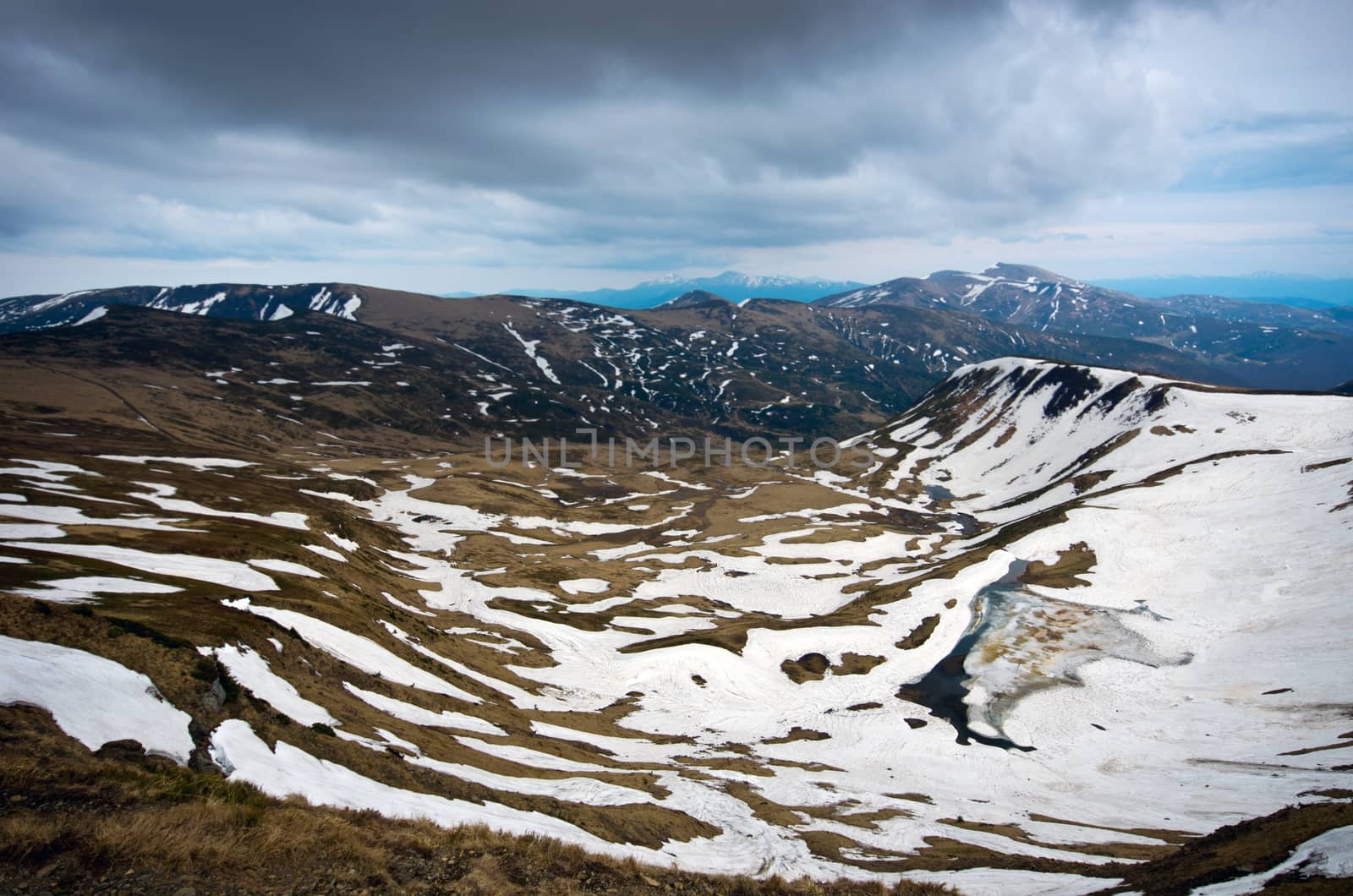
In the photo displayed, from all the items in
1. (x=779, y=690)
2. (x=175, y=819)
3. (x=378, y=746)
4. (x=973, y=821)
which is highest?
(x=175, y=819)

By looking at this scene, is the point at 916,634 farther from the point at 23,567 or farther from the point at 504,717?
the point at 23,567

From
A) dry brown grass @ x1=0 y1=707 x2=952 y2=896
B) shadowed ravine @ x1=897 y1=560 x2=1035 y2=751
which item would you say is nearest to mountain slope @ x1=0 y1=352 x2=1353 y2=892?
shadowed ravine @ x1=897 y1=560 x2=1035 y2=751

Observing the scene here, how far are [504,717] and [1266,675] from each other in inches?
2619

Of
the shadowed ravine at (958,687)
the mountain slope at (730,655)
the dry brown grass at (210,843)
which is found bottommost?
the shadowed ravine at (958,687)

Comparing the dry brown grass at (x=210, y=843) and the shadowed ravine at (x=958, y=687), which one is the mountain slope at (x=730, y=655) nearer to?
the shadowed ravine at (x=958, y=687)

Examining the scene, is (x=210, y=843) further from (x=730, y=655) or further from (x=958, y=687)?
(x=958, y=687)

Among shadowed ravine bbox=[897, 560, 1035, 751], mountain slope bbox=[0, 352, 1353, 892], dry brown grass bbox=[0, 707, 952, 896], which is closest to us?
dry brown grass bbox=[0, 707, 952, 896]

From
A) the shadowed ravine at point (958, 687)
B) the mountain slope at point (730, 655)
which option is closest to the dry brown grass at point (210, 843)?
the mountain slope at point (730, 655)

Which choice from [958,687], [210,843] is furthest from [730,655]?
[210,843]

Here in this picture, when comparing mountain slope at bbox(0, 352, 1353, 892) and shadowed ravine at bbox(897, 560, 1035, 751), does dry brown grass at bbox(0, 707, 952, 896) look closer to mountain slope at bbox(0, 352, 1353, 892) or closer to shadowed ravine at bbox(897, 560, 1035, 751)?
mountain slope at bbox(0, 352, 1353, 892)

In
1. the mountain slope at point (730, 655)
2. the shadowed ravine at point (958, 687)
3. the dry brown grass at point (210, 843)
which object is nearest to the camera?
the dry brown grass at point (210, 843)

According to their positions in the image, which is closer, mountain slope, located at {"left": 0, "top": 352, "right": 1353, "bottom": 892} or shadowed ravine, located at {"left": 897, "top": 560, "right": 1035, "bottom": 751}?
mountain slope, located at {"left": 0, "top": 352, "right": 1353, "bottom": 892}

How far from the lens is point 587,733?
147 ft

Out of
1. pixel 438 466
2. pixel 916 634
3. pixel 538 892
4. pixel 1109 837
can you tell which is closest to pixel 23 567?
pixel 538 892
